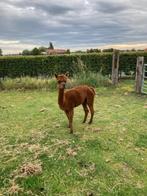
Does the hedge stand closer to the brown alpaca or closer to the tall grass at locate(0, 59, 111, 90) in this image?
the tall grass at locate(0, 59, 111, 90)

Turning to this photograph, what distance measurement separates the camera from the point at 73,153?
6.67 metres

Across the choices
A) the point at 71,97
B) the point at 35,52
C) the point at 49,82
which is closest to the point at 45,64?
the point at 49,82

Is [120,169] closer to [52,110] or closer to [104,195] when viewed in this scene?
[104,195]

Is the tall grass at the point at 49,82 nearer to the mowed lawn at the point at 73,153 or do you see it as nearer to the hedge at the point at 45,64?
the hedge at the point at 45,64

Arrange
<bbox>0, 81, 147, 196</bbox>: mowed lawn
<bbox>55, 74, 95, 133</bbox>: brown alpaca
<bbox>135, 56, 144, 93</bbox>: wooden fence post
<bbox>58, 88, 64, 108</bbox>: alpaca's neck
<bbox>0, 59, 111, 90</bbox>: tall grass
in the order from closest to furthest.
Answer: <bbox>0, 81, 147, 196</bbox>: mowed lawn < <bbox>55, 74, 95, 133</bbox>: brown alpaca < <bbox>58, 88, 64, 108</bbox>: alpaca's neck < <bbox>135, 56, 144, 93</bbox>: wooden fence post < <bbox>0, 59, 111, 90</bbox>: tall grass

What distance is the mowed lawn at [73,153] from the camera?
224 inches

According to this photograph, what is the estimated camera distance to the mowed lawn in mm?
5691

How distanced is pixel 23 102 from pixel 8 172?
663cm

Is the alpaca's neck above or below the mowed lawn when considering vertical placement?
above

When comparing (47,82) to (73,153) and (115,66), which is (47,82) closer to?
(115,66)

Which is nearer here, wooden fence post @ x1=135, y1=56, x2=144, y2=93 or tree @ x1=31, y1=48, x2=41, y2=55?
wooden fence post @ x1=135, y1=56, x2=144, y2=93

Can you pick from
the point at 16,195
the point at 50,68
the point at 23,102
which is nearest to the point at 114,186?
the point at 16,195

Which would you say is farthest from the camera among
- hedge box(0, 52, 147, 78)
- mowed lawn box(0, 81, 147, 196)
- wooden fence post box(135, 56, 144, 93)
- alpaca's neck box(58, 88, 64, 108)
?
hedge box(0, 52, 147, 78)

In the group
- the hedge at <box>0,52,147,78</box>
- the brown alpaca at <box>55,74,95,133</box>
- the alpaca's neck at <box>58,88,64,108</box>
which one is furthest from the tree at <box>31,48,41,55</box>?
the alpaca's neck at <box>58,88,64,108</box>
